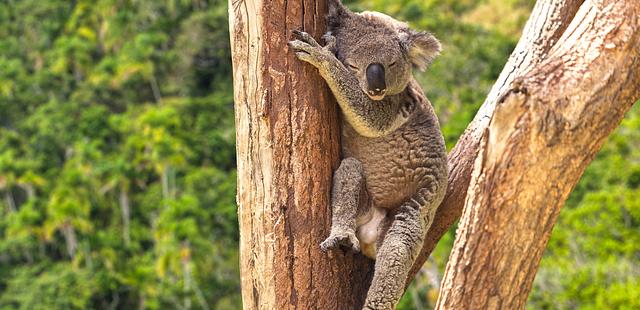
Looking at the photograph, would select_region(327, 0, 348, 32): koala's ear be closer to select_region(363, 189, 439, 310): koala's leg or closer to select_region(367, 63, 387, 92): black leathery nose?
select_region(367, 63, 387, 92): black leathery nose

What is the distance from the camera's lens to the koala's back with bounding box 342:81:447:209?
13.1ft

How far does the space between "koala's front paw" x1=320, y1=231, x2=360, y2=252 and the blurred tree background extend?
54.8 ft

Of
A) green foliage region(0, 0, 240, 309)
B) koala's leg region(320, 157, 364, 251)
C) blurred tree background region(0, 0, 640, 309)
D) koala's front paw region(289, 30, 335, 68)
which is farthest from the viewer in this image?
green foliage region(0, 0, 240, 309)

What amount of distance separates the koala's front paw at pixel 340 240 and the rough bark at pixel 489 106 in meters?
0.53

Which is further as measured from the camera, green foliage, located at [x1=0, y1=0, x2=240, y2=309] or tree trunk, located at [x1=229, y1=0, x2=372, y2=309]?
green foliage, located at [x1=0, y1=0, x2=240, y2=309]

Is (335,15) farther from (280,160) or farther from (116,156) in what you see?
(116,156)

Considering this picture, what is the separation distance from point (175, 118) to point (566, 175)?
29383 millimetres

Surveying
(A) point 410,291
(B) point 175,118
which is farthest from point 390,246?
(B) point 175,118

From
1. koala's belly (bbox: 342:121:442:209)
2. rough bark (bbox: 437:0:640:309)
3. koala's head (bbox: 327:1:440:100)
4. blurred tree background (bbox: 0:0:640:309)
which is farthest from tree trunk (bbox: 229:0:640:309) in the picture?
blurred tree background (bbox: 0:0:640:309)

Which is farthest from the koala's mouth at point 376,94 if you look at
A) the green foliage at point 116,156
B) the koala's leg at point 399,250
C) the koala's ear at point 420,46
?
the green foliage at point 116,156

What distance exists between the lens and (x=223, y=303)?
88.6ft

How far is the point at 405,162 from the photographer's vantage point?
13.3 feet

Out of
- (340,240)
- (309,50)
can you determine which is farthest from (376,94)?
(340,240)

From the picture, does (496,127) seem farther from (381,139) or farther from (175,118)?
(175,118)
